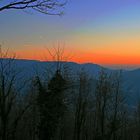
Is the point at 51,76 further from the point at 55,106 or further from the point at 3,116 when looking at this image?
the point at 3,116

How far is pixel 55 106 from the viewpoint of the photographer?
35.6 metres

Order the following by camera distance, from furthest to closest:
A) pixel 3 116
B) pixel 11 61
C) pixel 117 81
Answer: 1. pixel 117 81
2. pixel 11 61
3. pixel 3 116

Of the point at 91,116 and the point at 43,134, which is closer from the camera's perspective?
the point at 43,134

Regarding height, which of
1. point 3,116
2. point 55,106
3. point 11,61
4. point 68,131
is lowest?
point 68,131

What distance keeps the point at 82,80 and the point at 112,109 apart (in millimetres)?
8721

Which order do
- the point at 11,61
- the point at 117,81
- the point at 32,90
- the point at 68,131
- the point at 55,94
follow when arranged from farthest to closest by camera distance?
the point at 68,131, the point at 117,81, the point at 32,90, the point at 55,94, the point at 11,61

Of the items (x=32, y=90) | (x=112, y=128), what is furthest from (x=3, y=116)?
(x=112, y=128)

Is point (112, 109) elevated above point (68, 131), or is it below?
above

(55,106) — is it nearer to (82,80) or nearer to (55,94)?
(55,94)

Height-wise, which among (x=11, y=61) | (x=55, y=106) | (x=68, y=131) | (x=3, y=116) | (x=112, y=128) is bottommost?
(x=68, y=131)

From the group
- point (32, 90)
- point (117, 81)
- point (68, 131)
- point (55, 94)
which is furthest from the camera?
point (68, 131)

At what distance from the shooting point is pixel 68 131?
67875 millimetres

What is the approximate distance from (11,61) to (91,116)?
171 feet

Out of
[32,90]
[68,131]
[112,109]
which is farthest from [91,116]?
[32,90]
